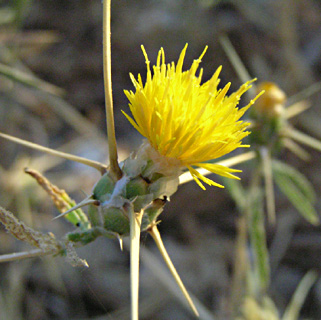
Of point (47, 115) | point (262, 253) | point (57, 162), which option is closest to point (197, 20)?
point (47, 115)

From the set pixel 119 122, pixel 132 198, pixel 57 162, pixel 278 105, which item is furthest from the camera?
pixel 119 122

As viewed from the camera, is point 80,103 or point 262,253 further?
point 80,103

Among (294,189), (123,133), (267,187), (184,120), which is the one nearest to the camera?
(184,120)

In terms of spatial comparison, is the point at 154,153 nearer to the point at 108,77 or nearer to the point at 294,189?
the point at 108,77

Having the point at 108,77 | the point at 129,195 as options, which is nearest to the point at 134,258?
the point at 129,195

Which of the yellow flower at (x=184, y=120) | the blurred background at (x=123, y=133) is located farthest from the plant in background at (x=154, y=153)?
the blurred background at (x=123, y=133)

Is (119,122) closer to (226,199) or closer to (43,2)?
(226,199)

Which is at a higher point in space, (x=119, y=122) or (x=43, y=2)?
(x=43, y=2)

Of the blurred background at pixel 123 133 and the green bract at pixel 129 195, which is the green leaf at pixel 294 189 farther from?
the green bract at pixel 129 195

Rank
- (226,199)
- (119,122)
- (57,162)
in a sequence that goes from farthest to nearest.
→ (119,122)
(226,199)
(57,162)
